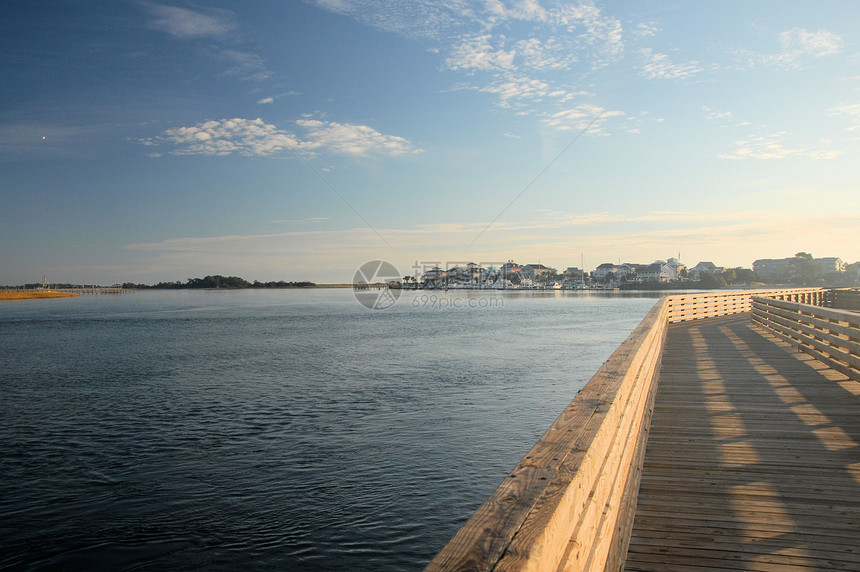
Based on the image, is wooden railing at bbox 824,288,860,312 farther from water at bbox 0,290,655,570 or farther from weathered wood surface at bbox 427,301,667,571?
weathered wood surface at bbox 427,301,667,571

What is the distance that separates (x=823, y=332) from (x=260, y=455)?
10.6 metres

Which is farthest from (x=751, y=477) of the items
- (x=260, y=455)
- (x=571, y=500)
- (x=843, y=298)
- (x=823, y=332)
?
(x=843, y=298)

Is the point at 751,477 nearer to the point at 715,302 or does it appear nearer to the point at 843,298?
the point at 715,302

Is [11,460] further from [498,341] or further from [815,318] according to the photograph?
[498,341]

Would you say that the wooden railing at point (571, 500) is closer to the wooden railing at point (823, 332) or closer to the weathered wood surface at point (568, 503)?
the weathered wood surface at point (568, 503)

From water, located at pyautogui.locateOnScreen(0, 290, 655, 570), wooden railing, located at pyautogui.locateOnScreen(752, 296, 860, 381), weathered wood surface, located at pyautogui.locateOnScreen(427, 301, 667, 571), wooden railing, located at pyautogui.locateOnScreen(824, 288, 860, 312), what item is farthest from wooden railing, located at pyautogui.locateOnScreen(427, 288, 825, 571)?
wooden railing, located at pyautogui.locateOnScreen(824, 288, 860, 312)

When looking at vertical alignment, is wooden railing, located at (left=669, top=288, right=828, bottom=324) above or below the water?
above

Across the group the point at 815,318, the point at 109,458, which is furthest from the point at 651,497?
the point at 815,318

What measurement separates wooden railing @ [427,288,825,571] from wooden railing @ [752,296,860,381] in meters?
6.46

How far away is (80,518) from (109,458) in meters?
2.52

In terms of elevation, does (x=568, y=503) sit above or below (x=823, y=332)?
above

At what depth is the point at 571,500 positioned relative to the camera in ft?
6.45

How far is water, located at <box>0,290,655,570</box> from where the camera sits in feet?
21.2

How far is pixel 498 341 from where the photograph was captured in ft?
92.6
